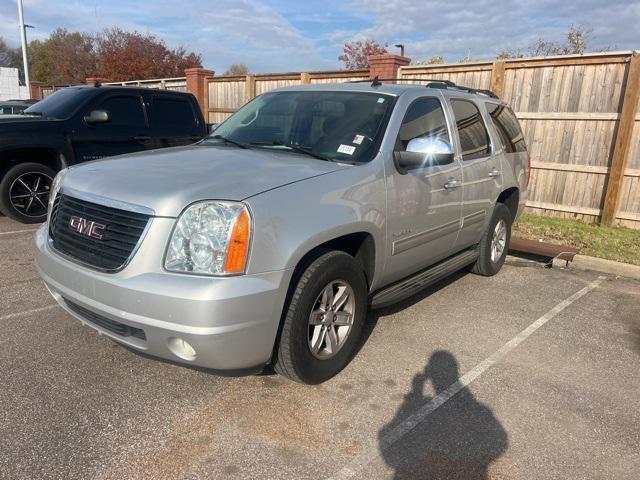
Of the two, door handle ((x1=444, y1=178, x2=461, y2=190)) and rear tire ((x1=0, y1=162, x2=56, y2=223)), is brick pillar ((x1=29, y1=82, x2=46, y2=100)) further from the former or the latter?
door handle ((x1=444, y1=178, x2=461, y2=190))

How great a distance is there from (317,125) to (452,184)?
4.11 feet

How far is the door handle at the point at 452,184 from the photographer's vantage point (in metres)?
4.17

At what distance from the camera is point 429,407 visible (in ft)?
10.1

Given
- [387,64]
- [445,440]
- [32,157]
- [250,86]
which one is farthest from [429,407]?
[250,86]

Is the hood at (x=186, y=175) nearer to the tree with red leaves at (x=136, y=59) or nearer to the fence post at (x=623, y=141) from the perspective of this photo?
the fence post at (x=623, y=141)

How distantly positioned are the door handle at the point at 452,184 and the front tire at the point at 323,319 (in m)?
1.28

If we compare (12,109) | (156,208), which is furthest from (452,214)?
(12,109)

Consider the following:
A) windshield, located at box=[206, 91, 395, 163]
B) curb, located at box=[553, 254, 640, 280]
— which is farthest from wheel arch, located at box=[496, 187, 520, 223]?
windshield, located at box=[206, 91, 395, 163]

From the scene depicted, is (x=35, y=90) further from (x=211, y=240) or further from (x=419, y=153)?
(x=211, y=240)

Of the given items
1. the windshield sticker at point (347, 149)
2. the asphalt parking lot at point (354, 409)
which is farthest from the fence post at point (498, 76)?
the windshield sticker at point (347, 149)

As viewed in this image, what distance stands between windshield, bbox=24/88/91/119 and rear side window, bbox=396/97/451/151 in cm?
534

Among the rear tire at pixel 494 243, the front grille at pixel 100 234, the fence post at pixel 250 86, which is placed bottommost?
the rear tire at pixel 494 243

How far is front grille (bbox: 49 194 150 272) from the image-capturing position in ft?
8.75

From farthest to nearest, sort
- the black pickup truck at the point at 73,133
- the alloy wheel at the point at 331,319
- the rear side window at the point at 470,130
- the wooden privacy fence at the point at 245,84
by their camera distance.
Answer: the wooden privacy fence at the point at 245,84
the black pickup truck at the point at 73,133
the rear side window at the point at 470,130
the alloy wheel at the point at 331,319
